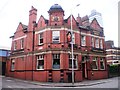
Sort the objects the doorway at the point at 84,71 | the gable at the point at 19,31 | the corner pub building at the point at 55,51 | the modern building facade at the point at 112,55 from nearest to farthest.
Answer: the corner pub building at the point at 55,51 → the doorway at the point at 84,71 → the gable at the point at 19,31 → the modern building facade at the point at 112,55

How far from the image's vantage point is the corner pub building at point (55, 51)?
25.4 metres

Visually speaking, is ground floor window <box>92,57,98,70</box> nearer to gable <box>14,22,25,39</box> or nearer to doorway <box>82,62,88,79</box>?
doorway <box>82,62,88,79</box>

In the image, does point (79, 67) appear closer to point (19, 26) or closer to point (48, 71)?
point (48, 71)

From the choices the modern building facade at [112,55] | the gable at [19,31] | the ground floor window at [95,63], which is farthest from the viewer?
the modern building facade at [112,55]

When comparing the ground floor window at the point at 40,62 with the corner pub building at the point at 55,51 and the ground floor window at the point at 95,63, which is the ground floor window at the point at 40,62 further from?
the ground floor window at the point at 95,63

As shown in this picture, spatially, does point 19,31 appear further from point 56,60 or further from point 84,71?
point 84,71

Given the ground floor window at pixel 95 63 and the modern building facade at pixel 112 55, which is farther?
the modern building facade at pixel 112 55

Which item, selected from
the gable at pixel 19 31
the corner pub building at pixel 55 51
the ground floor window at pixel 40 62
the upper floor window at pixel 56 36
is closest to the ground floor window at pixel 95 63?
the corner pub building at pixel 55 51

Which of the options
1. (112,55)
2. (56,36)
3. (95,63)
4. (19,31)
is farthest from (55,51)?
(112,55)

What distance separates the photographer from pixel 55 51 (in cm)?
2539

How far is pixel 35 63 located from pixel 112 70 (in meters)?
18.6

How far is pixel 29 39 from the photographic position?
29.4 m

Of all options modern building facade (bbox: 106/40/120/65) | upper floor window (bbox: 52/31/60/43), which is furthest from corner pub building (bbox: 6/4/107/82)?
modern building facade (bbox: 106/40/120/65)

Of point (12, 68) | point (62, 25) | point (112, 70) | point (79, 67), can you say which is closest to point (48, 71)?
point (79, 67)
